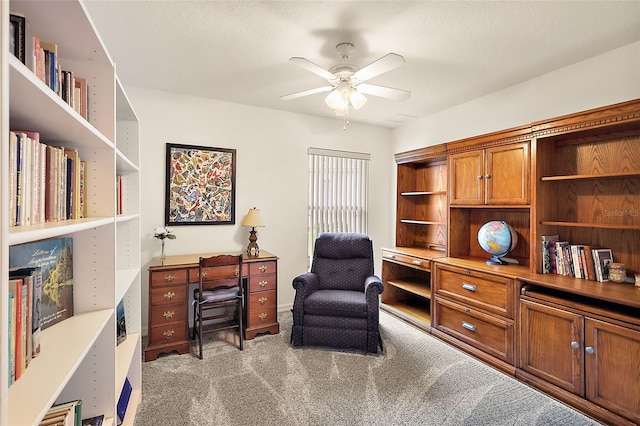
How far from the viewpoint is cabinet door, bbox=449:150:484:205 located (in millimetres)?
3018

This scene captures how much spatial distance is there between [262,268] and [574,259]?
2739 mm

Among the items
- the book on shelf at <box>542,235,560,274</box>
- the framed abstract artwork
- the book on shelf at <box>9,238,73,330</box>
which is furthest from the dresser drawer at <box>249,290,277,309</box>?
the book on shelf at <box>542,235,560,274</box>

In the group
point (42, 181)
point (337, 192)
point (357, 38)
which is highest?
point (357, 38)

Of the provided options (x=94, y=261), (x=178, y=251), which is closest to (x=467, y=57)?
(x=94, y=261)

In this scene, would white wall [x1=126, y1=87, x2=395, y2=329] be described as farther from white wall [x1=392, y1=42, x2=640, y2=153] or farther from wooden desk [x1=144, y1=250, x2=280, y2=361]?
Result: white wall [x1=392, y1=42, x2=640, y2=153]

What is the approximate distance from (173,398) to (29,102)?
208 centimetres

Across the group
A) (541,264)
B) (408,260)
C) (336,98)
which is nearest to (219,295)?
(336,98)

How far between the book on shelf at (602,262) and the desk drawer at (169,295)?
339 cm

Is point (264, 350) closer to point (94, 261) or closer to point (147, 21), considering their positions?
point (94, 261)

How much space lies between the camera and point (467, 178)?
315 cm

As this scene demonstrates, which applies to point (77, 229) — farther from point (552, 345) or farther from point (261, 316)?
point (552, 345)

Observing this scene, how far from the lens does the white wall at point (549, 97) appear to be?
2295mm

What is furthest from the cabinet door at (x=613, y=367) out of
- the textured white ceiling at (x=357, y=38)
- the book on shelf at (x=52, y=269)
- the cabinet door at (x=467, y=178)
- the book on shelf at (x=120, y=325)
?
the book on shelf at (x=120, y=325)

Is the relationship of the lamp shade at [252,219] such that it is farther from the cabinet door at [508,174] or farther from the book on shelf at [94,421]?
the cabinet door at [508,174]
